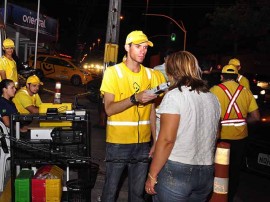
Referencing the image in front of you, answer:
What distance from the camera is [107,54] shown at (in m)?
10.5

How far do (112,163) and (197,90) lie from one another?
1.50 metres

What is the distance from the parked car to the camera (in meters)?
26.9

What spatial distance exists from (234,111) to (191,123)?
8.28 ft

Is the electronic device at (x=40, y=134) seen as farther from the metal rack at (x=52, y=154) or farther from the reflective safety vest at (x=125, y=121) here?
the reflective safety vest at (x=125, y=121)

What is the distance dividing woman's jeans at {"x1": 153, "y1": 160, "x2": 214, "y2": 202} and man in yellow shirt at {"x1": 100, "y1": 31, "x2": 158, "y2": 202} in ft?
3.58

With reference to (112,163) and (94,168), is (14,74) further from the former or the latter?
(112,163)

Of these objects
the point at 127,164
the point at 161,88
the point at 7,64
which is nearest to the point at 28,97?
the point at 7,64

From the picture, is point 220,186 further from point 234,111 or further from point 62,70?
point 62,70

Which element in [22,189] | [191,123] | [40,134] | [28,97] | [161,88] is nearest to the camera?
[191,123]

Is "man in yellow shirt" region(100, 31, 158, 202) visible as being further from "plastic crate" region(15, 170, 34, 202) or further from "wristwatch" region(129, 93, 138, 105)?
"plastic crate" region(15, 170, 34, 202)

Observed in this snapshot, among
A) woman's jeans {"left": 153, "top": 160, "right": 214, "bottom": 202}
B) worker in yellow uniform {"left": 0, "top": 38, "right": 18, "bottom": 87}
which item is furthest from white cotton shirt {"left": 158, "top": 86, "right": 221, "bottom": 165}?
worker in yellow uniform {"left": 0, "top": 38, "right": 18, "bottom": 87}

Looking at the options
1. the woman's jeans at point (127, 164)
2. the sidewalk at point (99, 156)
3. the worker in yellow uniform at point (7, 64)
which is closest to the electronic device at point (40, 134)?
the sidewalk at point (99, 156)

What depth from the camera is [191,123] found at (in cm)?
314

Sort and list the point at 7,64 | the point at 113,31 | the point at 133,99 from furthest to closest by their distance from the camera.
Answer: the point at 113,31, the point at 7,64, the point at 133,99
